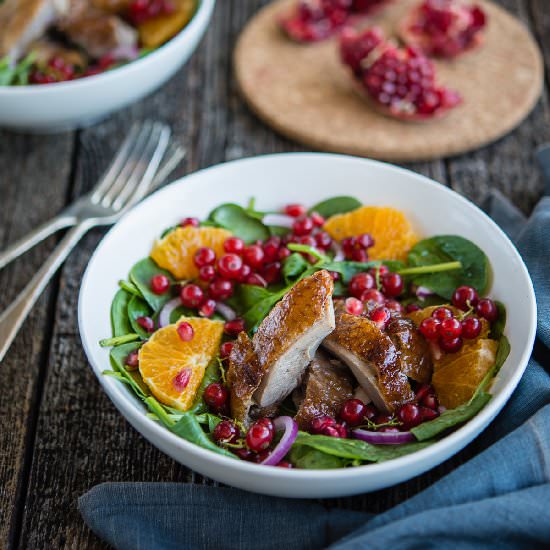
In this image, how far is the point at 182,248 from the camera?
2.72 meters

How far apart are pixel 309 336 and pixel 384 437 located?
0.36 meters

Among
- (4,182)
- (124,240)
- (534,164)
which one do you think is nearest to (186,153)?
(4,182)

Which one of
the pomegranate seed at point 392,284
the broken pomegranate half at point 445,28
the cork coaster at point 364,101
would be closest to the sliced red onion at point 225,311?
the pomegranate seed at point 392,284

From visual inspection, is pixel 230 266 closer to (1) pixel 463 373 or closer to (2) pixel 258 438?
(2) pixel 258 438

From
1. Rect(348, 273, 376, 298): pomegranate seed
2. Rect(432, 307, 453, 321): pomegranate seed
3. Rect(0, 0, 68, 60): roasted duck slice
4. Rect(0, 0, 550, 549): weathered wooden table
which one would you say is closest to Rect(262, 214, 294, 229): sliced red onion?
Rect(348, 273, 376, 298): pomegranate seed

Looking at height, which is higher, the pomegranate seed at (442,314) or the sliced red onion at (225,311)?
the sliced red onion at (225,311)

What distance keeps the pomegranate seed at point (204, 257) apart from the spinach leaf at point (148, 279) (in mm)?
126

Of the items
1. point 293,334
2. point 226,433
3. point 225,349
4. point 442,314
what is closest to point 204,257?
point 225,349

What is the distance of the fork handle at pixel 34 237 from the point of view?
10.1 ft

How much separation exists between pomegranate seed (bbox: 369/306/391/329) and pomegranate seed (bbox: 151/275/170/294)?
0.74 meters

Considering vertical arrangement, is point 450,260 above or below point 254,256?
below

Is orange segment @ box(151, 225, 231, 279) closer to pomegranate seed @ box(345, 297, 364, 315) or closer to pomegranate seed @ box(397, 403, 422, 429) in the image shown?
pomegranate seed @ box(345, 297, 364, 315)

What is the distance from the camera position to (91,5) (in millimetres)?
3896

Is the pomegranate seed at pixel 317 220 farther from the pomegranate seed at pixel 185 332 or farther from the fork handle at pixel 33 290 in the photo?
the fork handle at pixel 33 290
